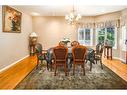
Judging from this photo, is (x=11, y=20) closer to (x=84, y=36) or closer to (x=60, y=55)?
(x=60, y=55)

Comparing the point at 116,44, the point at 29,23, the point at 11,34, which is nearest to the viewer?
the point at 11,34

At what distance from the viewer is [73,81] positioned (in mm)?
4637

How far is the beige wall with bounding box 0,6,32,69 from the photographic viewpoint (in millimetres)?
5793

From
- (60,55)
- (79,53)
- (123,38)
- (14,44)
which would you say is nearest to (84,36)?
(123,38)

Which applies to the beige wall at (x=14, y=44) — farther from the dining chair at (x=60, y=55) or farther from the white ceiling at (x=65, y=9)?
the dining chair at (x=60, y=55)

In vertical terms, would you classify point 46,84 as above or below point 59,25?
below

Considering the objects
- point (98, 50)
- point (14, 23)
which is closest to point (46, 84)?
point (98, 50)

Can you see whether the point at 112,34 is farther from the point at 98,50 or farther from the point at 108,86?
the point at 108,86

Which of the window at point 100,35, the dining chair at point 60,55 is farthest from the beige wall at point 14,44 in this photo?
the window at point 100,35

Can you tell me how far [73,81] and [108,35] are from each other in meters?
5.44

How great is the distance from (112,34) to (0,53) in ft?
19.2

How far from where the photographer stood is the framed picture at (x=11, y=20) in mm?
5901

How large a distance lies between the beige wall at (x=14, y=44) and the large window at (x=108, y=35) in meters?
4.00

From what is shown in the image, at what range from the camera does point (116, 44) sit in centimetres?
868
